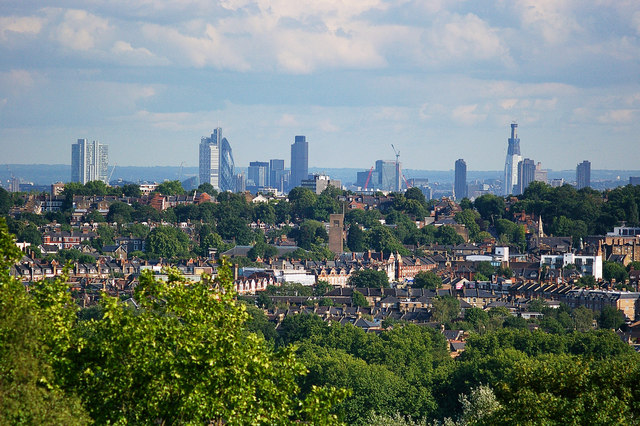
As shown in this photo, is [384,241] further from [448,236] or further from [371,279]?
[371,279]

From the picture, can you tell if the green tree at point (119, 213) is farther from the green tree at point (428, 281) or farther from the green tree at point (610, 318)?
the green tree at point (610, 318)

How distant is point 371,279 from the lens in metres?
85.3

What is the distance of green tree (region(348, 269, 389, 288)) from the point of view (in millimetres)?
85125

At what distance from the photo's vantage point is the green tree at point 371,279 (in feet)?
279

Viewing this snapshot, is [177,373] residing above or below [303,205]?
above

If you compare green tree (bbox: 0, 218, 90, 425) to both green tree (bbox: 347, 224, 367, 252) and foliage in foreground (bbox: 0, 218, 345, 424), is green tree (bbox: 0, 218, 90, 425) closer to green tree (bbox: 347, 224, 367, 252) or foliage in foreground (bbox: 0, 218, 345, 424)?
foliage in foreground (bbox: 0, 218, 345, 424)

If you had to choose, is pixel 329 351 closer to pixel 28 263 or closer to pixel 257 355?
pixel 257 355

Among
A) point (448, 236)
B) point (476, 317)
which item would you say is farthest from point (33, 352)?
point (448, 236)

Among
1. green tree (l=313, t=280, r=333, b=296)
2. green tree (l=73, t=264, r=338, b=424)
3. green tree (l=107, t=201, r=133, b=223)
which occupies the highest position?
green tree (l=73, t=264, r=338, b=424)

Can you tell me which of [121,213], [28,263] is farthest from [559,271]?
[121,213]

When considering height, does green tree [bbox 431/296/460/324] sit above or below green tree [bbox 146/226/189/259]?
below

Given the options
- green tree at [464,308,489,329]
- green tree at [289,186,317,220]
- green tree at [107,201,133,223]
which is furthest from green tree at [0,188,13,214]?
green tree at [464,308,489,329]

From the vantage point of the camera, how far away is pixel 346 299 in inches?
3009

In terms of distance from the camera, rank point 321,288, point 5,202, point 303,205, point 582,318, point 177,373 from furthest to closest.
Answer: point 303,205 → point 5,202 → point 321,288 → point 582,318 → point 177,373
